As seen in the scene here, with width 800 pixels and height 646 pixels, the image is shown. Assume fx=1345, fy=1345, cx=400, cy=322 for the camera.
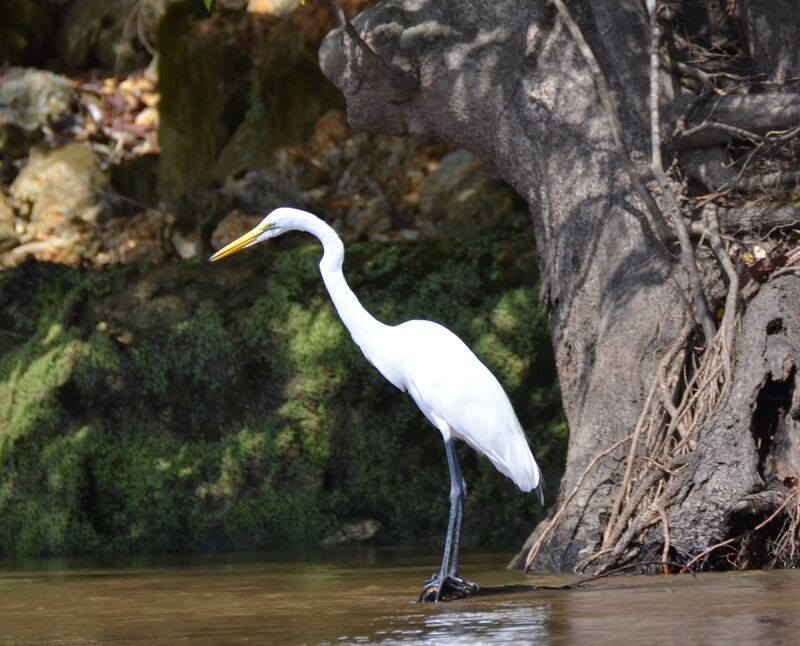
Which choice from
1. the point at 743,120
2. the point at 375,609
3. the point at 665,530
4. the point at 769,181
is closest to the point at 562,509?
the point at 665,530

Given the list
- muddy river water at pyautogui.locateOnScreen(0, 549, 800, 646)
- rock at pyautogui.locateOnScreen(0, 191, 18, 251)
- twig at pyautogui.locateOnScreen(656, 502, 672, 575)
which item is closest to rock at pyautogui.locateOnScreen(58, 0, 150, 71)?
rock at pyautogui.locateOnScreen(0, 191, 18, 251)

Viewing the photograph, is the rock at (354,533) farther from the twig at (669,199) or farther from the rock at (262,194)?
the rock at (262,194)

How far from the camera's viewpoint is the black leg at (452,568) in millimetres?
5699

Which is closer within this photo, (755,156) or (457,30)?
(755,156)

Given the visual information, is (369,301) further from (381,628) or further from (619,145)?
(381,628)

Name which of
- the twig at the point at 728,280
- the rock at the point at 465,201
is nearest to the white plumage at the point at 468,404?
the twig at the point at 728,280

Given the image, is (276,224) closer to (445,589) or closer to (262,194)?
(445,589)

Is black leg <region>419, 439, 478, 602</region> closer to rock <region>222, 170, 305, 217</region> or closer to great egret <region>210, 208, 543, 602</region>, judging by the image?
great egret <region>210, 208, 543, 602</region>

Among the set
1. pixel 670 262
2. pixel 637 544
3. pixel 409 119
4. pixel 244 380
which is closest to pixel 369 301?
pixel 244 380

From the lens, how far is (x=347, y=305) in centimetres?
679

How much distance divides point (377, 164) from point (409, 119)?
388cm

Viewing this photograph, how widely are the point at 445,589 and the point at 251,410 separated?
172 inches

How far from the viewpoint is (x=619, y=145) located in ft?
24.4

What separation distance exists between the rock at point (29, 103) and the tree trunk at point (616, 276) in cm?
729
